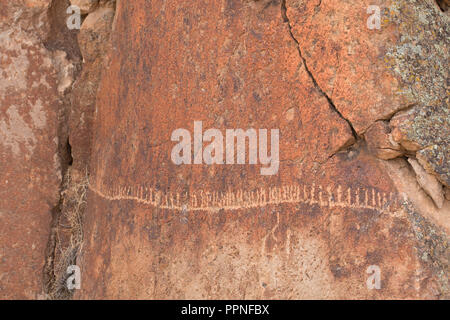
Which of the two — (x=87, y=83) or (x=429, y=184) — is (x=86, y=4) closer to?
(x=87, y=83)

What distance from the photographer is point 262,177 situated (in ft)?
9.77

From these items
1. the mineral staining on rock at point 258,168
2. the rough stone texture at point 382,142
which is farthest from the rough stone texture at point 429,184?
the rough stone texture at point 382,142

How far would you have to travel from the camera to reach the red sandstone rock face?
8.85 ft

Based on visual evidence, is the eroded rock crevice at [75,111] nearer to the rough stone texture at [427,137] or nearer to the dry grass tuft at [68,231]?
the dry grass tuft at [68,231]

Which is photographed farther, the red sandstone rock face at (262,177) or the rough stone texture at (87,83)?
the rough stone texture at (87,83)

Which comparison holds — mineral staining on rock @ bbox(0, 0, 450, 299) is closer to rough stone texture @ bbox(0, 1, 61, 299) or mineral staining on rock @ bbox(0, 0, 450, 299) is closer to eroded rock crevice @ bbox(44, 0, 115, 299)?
rough stone texture @ bbox(0, 1, 61, 299)

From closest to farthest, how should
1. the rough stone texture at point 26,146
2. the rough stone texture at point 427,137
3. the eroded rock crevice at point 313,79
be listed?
the rough stone texture at point 427,137
the eroded rock crevice at point 313,79
the rough stone texture at point 26,146

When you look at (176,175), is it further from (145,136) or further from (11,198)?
(11,198)

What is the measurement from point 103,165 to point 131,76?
599 mm

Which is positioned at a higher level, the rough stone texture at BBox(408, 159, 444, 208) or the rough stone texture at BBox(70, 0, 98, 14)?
the rough stone texture at BBox(70, 0, 98, 14)

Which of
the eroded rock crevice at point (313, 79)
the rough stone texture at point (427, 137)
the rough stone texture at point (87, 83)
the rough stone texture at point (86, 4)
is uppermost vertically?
the rough stone texture at point (86, 4)

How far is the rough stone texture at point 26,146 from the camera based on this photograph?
411 cm

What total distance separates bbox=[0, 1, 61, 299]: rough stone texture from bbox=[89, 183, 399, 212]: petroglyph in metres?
0.88

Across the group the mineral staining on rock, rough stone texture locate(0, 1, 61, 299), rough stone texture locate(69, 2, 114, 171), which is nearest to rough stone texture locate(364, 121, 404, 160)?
the mineral staining on rock
